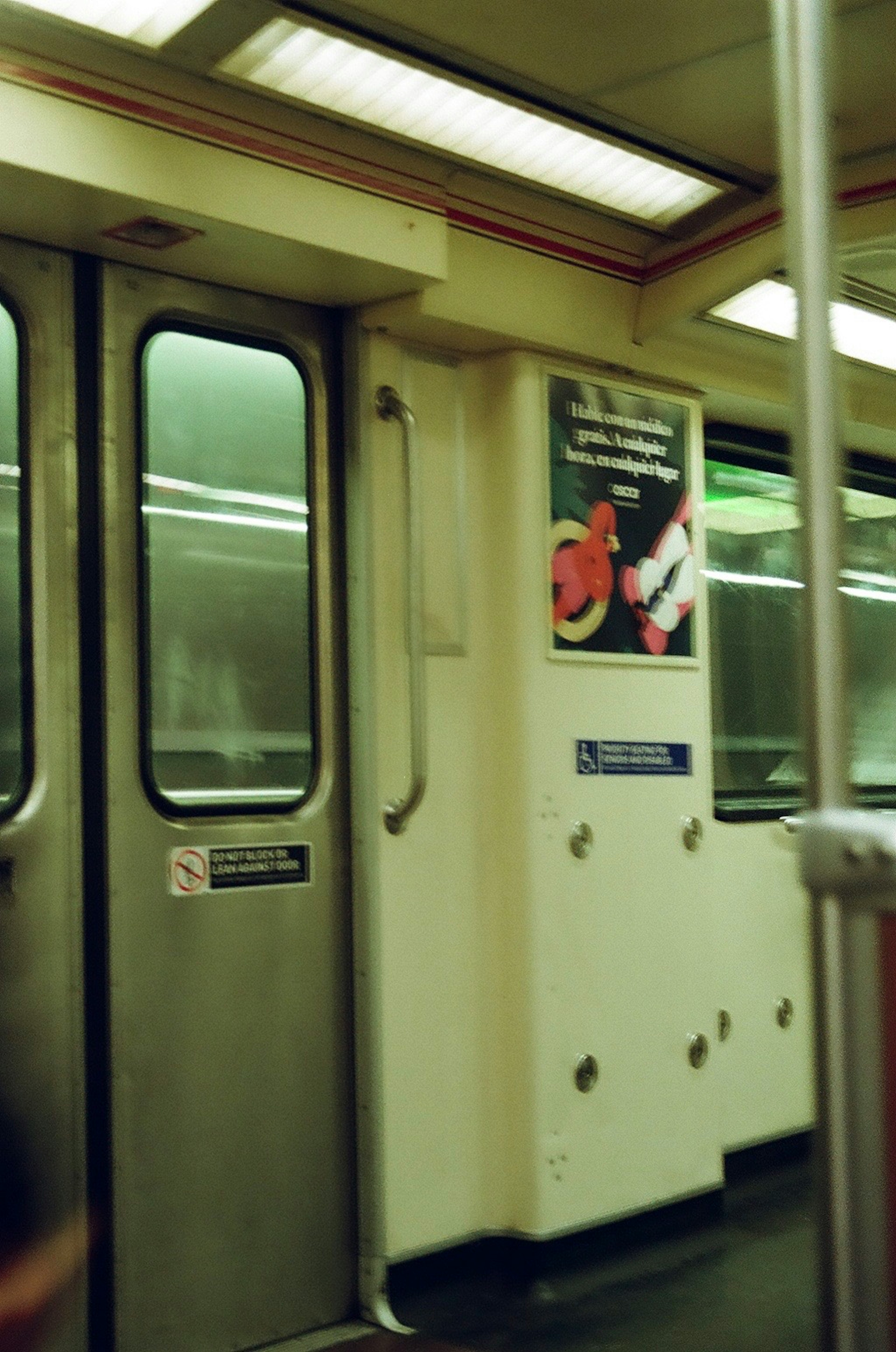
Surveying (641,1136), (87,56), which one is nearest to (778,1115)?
(641,1136)

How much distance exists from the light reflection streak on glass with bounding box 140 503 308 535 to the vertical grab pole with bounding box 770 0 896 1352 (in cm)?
229

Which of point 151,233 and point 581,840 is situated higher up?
point 151,233

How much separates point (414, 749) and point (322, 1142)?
927 mm

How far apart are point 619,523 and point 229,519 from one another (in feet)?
3.95

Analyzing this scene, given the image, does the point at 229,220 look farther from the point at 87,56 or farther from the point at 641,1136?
the point at 641,1136

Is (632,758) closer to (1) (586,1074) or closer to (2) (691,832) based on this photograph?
(2) (691,832)

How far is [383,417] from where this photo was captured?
12.2 feet

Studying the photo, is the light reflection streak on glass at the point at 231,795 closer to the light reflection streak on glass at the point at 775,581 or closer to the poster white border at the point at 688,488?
the poster white border at the point at 688,488

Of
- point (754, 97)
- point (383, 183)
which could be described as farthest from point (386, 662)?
point (754, 97)

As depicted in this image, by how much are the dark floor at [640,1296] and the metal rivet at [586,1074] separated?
15.2 inches

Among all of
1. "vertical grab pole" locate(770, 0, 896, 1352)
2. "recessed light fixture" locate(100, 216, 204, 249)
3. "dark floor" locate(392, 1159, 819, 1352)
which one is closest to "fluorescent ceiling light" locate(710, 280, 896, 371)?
"recessed light fixture" locate(100, 216, 204, 249)

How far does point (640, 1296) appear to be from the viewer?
148 inches

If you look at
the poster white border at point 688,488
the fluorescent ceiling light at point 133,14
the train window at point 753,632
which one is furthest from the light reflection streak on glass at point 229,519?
the train window at point 753,632

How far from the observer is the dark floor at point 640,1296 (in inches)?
137
